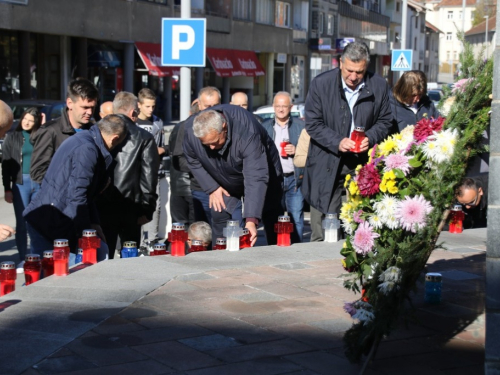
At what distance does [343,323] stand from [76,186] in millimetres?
2479

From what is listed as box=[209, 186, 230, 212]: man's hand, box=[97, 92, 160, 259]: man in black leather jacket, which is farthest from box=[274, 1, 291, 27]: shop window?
box=[209, 186, 230, 212]: man's hand

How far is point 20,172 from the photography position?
10.0m

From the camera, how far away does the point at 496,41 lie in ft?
12.4

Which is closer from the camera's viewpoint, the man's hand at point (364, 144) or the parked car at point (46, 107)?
the man's hand at point (364, 144)

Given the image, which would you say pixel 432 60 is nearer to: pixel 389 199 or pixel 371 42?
pixel 371 42

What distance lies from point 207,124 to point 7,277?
2120 mm

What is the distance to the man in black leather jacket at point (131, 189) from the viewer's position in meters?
8.43

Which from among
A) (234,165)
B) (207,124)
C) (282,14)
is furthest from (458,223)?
(282,14)

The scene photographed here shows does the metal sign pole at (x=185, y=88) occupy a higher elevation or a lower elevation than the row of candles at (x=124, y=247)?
higher

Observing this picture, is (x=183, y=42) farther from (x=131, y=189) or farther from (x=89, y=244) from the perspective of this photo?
(x=89, y=244)

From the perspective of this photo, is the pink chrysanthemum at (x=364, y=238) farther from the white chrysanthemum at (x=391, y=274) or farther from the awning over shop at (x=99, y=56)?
the awning over shop at (x=99, y=56)

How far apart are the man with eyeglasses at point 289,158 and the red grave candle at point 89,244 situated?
2.83 m

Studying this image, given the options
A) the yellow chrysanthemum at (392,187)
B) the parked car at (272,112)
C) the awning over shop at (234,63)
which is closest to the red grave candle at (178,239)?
the yellow chrysanthemum at (392,187)

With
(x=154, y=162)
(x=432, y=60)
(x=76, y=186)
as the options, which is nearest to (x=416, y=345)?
(x=76, y=186)
